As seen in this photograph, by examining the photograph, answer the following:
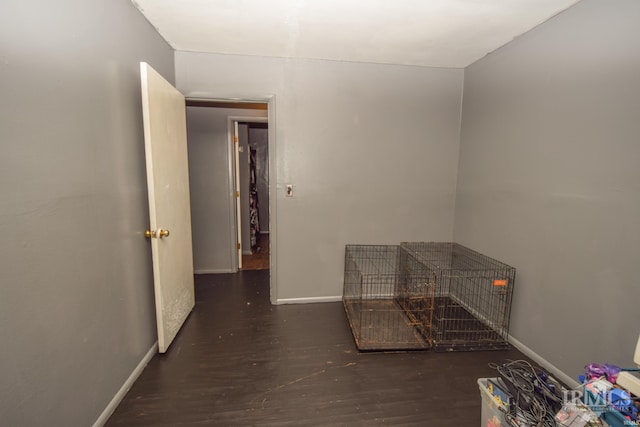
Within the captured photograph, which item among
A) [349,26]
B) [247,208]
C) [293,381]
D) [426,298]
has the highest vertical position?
[349,26]

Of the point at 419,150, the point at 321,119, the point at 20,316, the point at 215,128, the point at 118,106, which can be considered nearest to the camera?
the point at 20,316

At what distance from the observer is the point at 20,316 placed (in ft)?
3.25

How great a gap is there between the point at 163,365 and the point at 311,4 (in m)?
2.52

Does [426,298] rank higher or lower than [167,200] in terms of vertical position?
lower

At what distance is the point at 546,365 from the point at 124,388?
2.68 metres

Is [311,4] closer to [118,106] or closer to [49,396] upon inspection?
[118,106]

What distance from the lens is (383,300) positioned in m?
2.94

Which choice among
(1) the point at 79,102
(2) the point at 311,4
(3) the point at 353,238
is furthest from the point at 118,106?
(3) the point at 353,238

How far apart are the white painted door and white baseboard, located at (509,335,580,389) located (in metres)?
2.60

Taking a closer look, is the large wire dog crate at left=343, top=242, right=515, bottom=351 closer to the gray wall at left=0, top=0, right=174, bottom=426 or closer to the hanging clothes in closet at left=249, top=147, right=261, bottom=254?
the gray wall at left=0, top=0, right=174, bottom=426

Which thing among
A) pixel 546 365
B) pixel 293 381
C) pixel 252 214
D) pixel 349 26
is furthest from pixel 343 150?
pixel 252 214

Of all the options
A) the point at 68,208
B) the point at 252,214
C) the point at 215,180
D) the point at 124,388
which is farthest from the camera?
the point at 252,214

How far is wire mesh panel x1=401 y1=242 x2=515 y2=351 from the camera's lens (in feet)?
7.13

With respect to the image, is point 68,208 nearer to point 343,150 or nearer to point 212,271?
point 343,150
